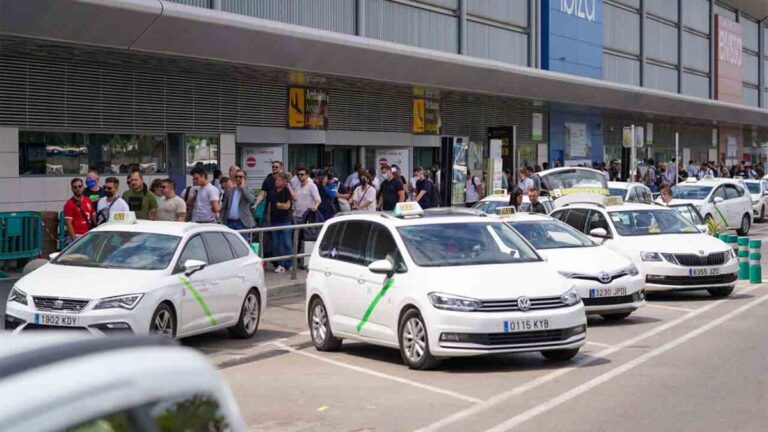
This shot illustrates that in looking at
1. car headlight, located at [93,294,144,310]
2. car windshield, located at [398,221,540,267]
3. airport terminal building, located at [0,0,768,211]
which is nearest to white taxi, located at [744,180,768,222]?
airport terminal building, located at [0,0,768,211]

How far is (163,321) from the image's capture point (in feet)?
41.0

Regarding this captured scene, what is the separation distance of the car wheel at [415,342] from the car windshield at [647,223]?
7336 mm

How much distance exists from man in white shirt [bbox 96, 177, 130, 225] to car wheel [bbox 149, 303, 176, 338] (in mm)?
4408

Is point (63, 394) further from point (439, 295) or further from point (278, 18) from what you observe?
point (278, 18)

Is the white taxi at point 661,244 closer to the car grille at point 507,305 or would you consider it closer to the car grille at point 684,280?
the car grille at point 684,280

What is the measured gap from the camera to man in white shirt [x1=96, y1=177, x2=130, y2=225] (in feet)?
54.7

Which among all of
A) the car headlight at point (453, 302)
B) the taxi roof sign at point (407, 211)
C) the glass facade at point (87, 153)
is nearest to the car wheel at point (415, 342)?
the car headlight at point (453, 302)

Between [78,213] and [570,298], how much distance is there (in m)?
8.15

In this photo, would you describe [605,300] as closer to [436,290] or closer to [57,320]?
[436,290]

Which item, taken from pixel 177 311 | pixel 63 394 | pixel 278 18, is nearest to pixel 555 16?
pixel 278 18

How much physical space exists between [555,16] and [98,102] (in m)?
23.3

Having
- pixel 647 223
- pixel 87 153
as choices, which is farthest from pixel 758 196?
pixel 87 153

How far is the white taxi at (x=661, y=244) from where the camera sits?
17.3m

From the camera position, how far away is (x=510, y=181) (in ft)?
113
